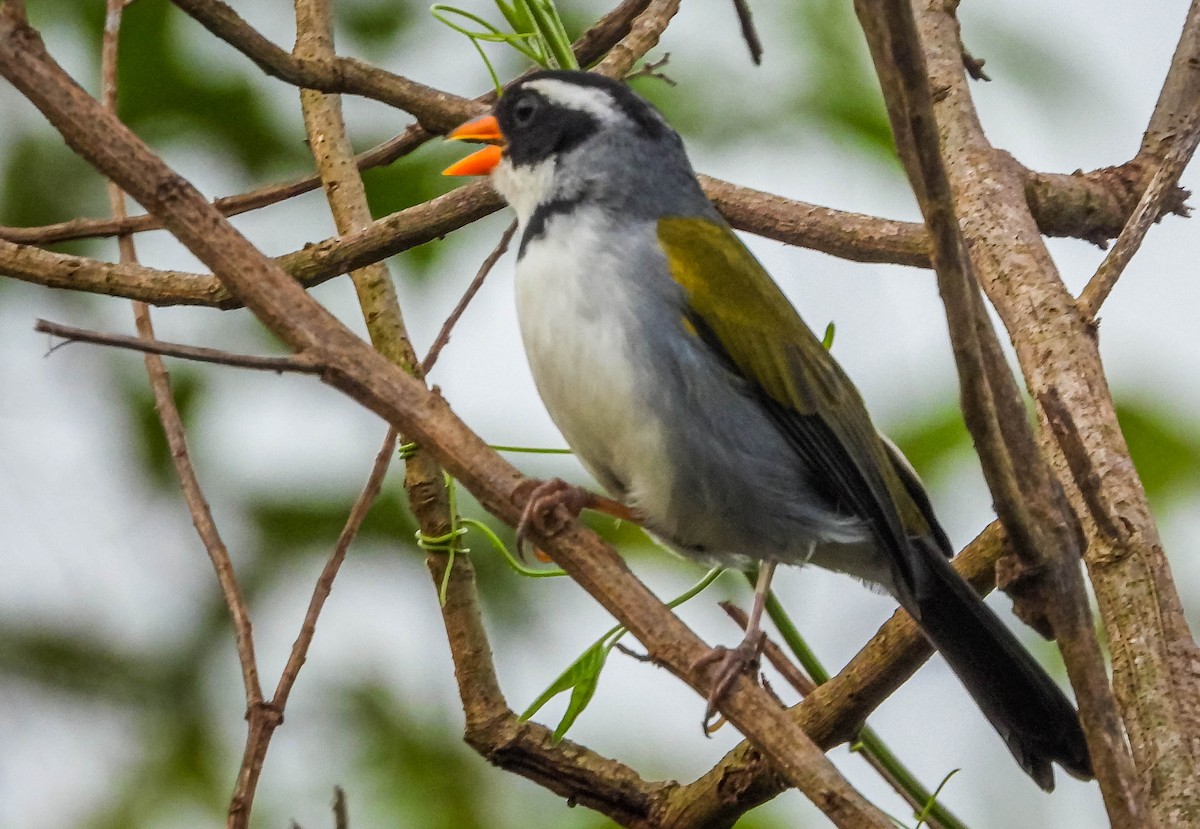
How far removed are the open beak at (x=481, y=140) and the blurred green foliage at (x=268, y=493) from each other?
1.18 metres

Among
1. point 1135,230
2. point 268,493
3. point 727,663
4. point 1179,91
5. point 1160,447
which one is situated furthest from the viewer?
point 268,493

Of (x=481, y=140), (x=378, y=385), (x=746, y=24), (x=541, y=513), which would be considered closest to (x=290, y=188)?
(x=481, y=140)

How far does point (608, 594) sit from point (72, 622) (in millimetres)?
2512

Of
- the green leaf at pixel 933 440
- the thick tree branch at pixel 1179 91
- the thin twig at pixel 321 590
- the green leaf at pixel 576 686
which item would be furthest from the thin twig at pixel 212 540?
the thick tree branch at pixel 1179 91

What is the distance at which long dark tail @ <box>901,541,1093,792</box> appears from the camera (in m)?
2.44

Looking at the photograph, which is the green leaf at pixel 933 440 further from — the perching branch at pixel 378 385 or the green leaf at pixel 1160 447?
the perching branch at pixel 378 385

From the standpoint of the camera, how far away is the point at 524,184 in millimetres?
2764

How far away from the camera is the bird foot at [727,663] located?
6.31 ft

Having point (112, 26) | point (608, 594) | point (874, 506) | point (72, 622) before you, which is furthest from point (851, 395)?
point (72, 622)

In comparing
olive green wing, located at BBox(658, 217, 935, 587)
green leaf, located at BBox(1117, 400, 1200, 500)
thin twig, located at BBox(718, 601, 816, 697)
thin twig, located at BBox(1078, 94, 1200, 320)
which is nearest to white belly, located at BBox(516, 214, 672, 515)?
olive green wing, located at BBox(658, 217, 935, 587)

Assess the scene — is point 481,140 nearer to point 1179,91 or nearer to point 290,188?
point 290,188

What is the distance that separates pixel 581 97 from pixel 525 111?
0.48ft

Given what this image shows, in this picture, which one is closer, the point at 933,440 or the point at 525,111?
the point at 525,111

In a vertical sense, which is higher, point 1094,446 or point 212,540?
point 212,540
